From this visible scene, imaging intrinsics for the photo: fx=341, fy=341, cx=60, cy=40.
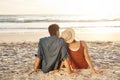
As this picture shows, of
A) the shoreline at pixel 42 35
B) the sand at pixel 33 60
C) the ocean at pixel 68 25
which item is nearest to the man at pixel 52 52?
the sand at pixel 33 60

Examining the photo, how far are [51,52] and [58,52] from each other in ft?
0.34

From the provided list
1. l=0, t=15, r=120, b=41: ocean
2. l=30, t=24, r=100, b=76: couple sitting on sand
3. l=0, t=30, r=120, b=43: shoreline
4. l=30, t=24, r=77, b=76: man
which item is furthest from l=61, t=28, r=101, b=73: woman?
l=0, t=15, r=120, b=41: ocean

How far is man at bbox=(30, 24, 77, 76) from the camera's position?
Result: 4.22 m

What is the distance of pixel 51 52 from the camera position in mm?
4297

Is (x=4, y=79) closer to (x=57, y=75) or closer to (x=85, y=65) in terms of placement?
(x=57, y=75)

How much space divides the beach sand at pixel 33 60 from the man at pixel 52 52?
0.11 metres

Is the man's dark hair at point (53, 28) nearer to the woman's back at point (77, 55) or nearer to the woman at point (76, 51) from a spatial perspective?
the woman at point (76, 51)

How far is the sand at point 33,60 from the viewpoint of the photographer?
13.7 feet

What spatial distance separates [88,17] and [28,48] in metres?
6.80

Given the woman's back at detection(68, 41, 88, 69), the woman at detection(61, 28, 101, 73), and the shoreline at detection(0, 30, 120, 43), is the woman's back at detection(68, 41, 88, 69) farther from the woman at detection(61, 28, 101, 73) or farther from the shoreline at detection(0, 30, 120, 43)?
the shoreline at detection(0, 30, 120, 43)

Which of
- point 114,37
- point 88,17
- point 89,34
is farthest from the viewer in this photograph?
point 88,17

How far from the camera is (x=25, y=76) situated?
4.22 meters

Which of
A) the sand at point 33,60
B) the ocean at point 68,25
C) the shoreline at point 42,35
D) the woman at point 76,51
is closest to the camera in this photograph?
the sand at point 33,60

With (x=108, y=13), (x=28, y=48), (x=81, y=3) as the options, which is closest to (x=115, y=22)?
(x=108, y=13)
